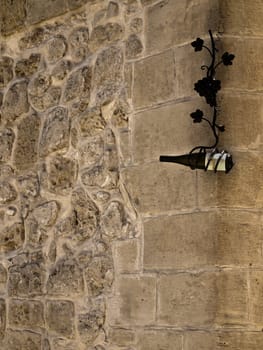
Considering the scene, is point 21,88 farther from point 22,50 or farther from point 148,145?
point 148,145

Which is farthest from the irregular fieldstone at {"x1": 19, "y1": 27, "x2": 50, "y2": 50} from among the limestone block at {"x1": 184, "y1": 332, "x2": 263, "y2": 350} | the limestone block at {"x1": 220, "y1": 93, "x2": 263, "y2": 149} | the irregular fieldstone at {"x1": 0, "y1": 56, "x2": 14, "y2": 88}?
the limestone block at {"x1": 184, "y1": 332, "x2": 263, "y2": 350}

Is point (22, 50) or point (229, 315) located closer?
point (229, 315)

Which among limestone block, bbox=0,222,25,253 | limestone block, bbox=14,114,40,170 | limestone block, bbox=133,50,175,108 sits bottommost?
limestone block, bbox=0,222,25,253

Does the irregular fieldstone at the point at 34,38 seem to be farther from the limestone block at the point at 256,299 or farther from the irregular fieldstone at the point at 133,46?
the limestone block at the point at 256,299

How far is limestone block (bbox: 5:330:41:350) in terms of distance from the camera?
3773 millimetres

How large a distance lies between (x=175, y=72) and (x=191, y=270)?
0.86 metres

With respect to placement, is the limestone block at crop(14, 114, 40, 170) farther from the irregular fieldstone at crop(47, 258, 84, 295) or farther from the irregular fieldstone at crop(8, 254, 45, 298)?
the irregular fieldstone at crop(47, 258, 84, 295)

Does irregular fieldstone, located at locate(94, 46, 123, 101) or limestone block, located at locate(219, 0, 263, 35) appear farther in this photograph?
irregular fieldstone, located at locate(94, 46, 123, 101)

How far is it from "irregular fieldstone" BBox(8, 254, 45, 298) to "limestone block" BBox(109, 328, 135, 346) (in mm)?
556

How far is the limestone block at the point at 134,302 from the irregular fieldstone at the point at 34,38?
1.43 metres

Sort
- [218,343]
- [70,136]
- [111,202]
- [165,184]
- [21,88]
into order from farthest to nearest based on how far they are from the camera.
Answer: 1. [21,88]
2. [70,136]
3. [111,202]
4. [165,184]
5. [218,343]

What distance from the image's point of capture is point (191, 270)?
3.11 m

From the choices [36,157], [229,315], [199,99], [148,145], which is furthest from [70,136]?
[229,315]

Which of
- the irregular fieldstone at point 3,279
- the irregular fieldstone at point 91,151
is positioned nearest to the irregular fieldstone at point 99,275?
the irregular fieldstone at point 91,151
